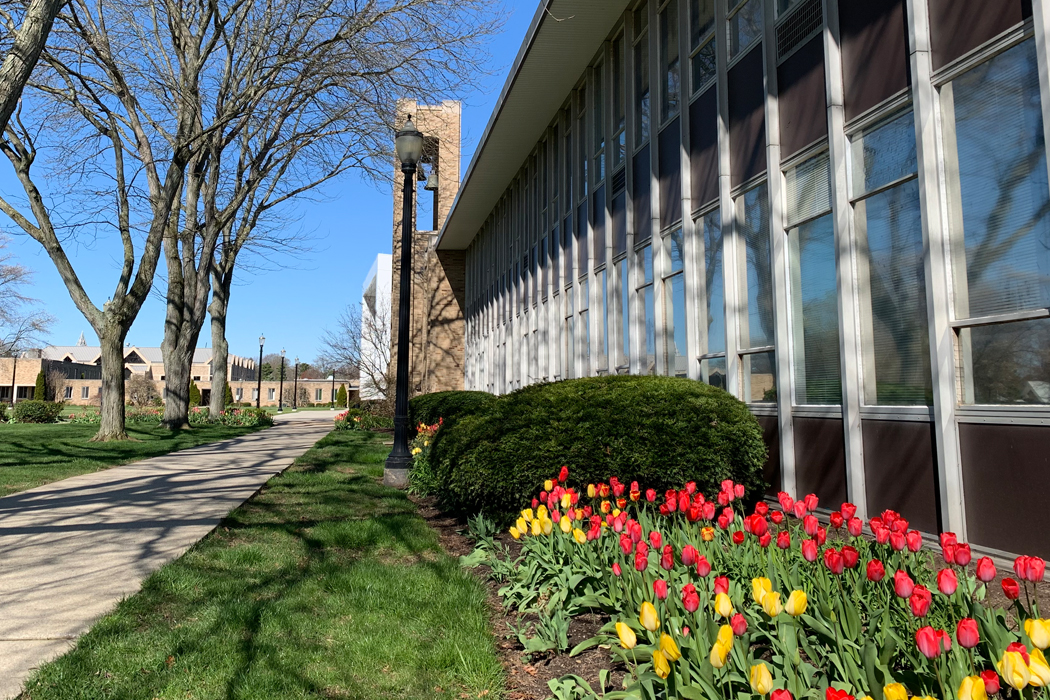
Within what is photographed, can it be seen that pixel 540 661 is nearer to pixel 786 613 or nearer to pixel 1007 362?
pixel 786 613

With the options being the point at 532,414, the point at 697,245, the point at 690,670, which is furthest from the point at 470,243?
the point at 690,670

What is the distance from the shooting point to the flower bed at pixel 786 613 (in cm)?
220

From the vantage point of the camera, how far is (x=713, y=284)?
854cm

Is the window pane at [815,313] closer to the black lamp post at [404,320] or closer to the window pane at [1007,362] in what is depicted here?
the window pane at [1007,362]

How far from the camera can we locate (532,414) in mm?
6293

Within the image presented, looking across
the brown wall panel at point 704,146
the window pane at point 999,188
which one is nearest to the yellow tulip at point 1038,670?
the window pane at point 999,188

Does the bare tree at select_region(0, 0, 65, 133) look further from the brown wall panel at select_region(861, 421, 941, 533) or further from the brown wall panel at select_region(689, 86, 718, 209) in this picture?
the brown wall panel at select_region(861, 421, 941, 533)

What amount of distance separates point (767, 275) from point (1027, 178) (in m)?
2.95

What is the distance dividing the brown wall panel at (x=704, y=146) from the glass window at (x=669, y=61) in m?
0.71

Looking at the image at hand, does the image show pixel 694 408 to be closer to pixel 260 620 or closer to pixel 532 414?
pixel 532 414

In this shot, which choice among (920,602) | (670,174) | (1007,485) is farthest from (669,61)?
(920,602)

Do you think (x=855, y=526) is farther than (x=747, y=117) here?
No

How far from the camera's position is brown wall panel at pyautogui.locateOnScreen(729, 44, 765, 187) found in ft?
24.9

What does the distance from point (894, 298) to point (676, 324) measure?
13.2 ft
